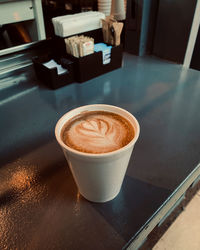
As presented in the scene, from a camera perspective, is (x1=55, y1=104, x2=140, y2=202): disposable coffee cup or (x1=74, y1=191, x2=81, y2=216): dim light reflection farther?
(x1=74, y1=191, x2=81, y2=216): dim light reflection

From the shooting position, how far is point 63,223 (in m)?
0.51

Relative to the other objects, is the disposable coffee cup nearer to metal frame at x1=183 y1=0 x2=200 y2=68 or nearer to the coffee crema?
the coffee crema

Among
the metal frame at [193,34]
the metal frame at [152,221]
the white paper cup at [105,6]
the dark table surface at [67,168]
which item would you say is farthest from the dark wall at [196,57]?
the metal frame at [152,221]

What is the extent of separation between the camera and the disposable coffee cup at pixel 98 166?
0.43 m

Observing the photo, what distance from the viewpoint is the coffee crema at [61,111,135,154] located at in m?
0.50

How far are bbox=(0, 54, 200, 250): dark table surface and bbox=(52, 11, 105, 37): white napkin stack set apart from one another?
0.89 feet

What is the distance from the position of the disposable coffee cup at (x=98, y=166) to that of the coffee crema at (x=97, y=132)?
0.04 feet

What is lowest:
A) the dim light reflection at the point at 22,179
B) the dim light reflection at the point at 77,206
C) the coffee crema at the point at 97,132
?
the dim light reflection at the point at 77,206

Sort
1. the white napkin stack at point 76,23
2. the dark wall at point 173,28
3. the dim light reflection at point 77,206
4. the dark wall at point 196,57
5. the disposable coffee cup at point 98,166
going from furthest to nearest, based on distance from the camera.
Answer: the dark wall at point 196,57 < the dark wall at point 173,28 < the white napkin stack at point 76,23 < the dim light reflection at point 77,206 < the disposable coffee cup at point 98,166

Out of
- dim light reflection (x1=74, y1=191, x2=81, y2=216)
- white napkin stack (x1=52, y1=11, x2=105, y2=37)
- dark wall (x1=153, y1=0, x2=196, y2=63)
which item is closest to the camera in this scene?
dim light reflection (x1=74, y1=191, x2=81, y2=216)

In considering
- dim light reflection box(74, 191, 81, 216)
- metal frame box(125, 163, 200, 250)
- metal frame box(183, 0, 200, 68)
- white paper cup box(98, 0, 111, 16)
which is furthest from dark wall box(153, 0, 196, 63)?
dim light reflection box(74, 191, 81, 216)

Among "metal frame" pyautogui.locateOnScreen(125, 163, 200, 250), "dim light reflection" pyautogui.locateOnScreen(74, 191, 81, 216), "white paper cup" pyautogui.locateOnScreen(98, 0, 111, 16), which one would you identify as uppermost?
"white paper cup" pyautogui.locateOnScreen(98, 0, 111, 16)

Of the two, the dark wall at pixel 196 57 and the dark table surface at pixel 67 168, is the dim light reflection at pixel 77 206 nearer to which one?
the dark table surface at pixel 67 168

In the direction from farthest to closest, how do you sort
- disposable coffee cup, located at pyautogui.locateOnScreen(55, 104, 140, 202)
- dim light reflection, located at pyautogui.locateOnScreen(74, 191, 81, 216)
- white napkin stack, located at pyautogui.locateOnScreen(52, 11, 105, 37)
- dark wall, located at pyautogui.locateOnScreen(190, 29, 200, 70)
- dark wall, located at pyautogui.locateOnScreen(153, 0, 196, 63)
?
dark wall, located at pyautogui.locateOnScreen(190, 29, 200, 70) → dark wall, located at pyautogui.locateOnScreen(153, 0, 196, 63) → white napkin stack, located at pyautogui.locateOnScreen(52, 11, 105, 37) → dim light reflection, located at pyautogui.locateOnScreen(74, 191, 81, 216) → disposable coffee cup, located at pyautogui.locateOnScreen(55, 104, 140, 202)
